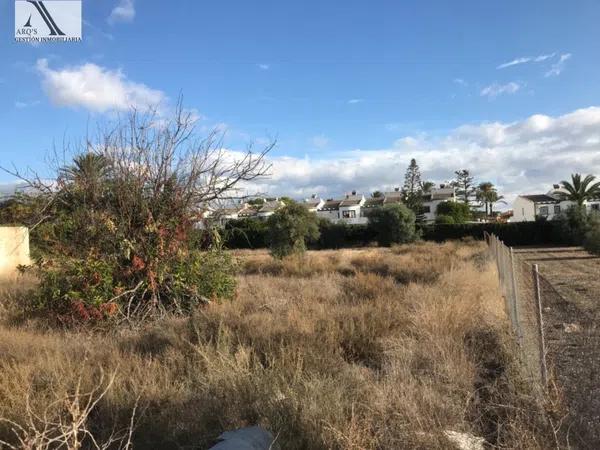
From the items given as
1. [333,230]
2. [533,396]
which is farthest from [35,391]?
[333,230]

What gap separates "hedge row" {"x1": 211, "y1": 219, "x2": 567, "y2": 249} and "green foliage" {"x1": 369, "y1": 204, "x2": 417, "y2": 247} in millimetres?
2767

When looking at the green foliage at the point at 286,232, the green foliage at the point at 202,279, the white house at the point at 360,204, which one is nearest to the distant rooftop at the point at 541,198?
the white house at the point at 360,204

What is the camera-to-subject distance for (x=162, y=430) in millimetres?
4168

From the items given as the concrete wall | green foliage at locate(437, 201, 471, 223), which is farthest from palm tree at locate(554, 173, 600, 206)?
the concrete wall

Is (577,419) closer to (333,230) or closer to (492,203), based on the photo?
(333,230)

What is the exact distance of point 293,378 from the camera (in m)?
4.75

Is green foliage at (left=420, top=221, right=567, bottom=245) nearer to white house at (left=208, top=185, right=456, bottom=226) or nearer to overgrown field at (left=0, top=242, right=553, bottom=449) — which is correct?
white house at (left=208, top=185, right=456, bottom=226)

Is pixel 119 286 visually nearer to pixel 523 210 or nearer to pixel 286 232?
pixel 286 232

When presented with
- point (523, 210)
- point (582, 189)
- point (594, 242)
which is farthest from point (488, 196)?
point (594, 242)

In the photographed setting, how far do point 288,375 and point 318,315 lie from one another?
2932mm

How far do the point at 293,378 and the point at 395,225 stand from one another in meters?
43.4

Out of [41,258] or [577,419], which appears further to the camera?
[41,258]

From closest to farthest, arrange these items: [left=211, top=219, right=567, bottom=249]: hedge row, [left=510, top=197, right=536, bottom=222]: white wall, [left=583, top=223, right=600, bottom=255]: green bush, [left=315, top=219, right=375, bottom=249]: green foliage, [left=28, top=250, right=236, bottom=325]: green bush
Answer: [left=28, top=250, right=236, bottom=325]: green bush
[left=583, top=223, right=600, bottom=255]: green bush
[left=211, top=219, right=567, bottom=249]: hedge row
[left=315, top=219, right=375, bottom=249]: green foliage
[left=510, top=197, right=536, bottom=222]: white wall

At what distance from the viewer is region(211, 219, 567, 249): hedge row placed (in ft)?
150
